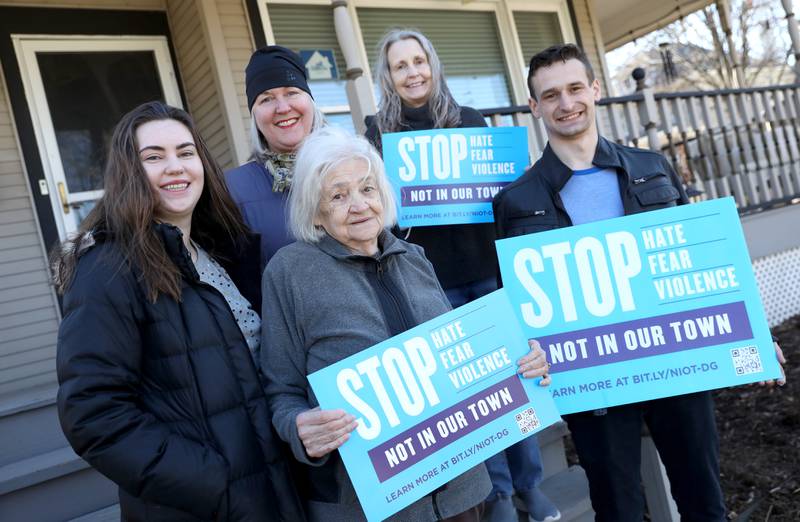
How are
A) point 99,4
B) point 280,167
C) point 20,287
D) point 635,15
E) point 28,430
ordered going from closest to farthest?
1. point 280,167
2. point 28,430
3. point 20,287
4. point 99,4
5. point 635,15

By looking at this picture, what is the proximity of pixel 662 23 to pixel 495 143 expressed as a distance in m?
10.3

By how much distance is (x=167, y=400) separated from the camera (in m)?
1.45

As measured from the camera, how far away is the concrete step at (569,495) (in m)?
2.64

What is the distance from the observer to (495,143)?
8.51 ft

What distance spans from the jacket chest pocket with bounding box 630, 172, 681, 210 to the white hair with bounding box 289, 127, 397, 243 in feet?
2.92

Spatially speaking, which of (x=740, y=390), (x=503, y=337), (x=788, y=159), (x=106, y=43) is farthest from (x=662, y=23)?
(x=503, y=337)

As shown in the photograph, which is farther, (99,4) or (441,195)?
(99,4)

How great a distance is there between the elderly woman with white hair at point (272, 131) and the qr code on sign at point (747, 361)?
152cm

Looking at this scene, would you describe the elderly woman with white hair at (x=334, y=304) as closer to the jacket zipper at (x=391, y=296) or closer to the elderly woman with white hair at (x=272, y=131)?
the jacket zipper at (x=391, y=296)

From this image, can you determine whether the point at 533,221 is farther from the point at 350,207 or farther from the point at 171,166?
the point at 171,166

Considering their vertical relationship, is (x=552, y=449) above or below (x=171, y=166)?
below

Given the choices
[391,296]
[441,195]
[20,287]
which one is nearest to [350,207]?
[391,296]

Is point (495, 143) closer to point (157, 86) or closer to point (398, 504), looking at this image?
point (398, 504)

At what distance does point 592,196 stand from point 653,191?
0.64 ft
